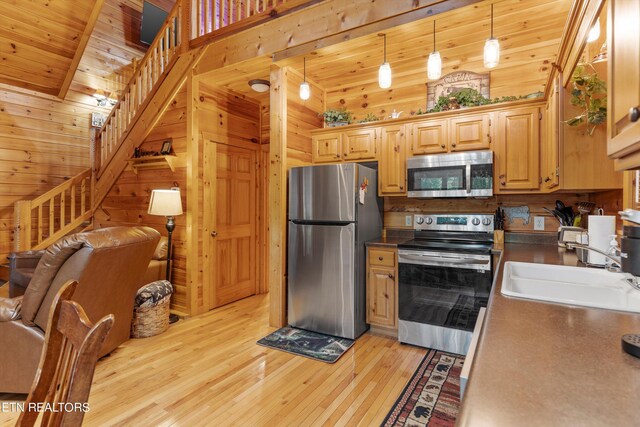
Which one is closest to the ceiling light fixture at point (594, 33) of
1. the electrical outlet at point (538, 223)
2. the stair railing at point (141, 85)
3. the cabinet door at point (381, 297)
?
the electrical outlet at point (538, 223)

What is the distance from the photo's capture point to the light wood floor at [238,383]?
6.63 feet

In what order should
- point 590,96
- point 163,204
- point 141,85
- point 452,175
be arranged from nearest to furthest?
point 590,96, point 452,175, point 163,204, point 141,85

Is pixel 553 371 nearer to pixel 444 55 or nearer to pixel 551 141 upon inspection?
pixel 551 141

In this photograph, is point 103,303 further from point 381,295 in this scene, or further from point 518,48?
point 518,48

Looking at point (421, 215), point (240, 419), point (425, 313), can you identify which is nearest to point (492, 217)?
point (421, 215)

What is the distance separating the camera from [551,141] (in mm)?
2389

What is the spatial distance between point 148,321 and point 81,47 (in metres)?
3.87

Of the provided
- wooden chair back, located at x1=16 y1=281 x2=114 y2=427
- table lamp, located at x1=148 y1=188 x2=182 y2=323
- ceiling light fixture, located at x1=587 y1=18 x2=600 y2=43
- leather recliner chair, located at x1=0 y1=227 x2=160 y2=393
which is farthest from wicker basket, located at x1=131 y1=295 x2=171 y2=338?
ceiling light fixture, located at x1=587 y1=18 x2=600 y2=43

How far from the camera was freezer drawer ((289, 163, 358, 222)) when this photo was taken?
3152 mm

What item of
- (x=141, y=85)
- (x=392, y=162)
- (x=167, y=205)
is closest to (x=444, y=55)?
(x=392, y=162)

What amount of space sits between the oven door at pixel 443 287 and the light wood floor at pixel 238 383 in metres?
0.35

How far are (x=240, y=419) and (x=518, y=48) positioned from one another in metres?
3.85

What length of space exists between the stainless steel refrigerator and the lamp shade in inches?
49.8

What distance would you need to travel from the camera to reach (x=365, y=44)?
3.04 m
